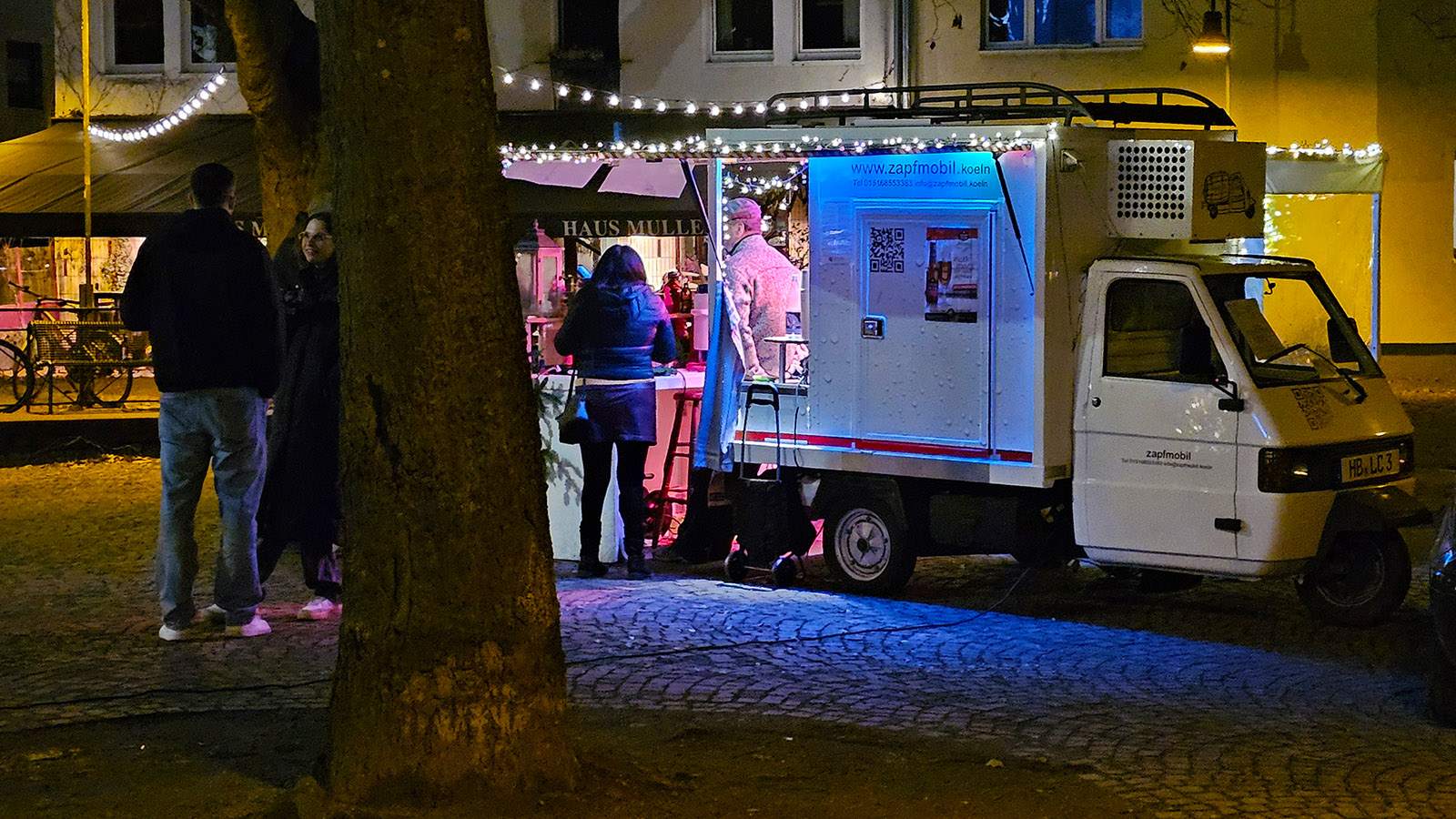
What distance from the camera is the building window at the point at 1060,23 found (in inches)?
891

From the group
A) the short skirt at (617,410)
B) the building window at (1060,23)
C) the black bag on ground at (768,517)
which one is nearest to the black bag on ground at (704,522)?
the black bag on ground at (768,517)

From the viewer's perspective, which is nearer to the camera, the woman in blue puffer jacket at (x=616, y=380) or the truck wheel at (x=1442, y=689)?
the truck wheel at (x=1442, y=689)

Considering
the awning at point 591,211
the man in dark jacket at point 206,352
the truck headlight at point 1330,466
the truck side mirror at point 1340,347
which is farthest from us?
the awning at point 591,211

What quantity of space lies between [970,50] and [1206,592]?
45.9 feet

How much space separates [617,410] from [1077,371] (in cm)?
261

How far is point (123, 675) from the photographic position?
7430 mm

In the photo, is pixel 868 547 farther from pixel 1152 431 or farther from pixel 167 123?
pixel 167 123

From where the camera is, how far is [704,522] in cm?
1077

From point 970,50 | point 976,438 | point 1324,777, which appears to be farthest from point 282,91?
point 970,50

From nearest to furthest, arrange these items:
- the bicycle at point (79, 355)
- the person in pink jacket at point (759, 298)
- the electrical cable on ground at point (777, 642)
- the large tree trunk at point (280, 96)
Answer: the electrical cable on ground at point (777, 642), the person in pink jacket at point (759, 298), the large tree trunk at point (280, 96), the bicycle at point (79, 355)

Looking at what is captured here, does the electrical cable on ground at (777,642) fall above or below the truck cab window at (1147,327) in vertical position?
below

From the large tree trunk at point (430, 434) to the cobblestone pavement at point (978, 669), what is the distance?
1.36 m

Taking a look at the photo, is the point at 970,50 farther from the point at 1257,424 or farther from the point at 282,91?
the point at 1257,424

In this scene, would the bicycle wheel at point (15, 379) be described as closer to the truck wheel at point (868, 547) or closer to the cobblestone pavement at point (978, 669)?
the cobblestone pavement at point (978, 669)
